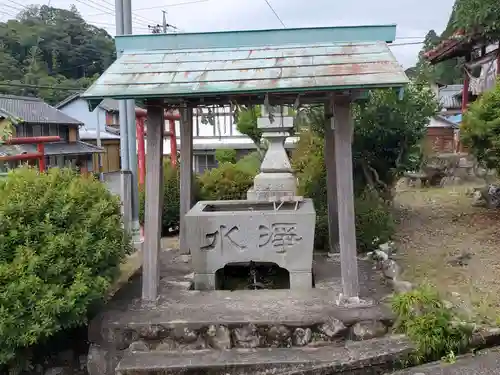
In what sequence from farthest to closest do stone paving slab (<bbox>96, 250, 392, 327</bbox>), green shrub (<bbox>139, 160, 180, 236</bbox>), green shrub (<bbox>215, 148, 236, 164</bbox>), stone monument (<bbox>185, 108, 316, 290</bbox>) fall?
1. green shrub (<bbox>215, 148, 236, 164</bbox>)
2. green shrub (<bbox>139, 160, 180, 236</bbox>)
3. stone monument (<bbox>185, 108, 316, 290</bbox>)
4. stone paving slab (<bbox>96, 250, 392, 327</bbox>)

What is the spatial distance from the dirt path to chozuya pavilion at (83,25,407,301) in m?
1.91

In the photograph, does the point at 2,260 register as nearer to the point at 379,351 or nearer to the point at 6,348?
the point at 6,348

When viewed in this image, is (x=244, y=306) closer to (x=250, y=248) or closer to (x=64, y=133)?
(x=250, y=248)

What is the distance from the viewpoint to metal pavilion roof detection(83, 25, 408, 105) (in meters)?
4.65

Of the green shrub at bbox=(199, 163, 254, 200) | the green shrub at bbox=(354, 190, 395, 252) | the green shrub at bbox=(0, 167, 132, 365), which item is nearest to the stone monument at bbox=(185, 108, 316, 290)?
the green shrub at bbox=(0, 167, 132, 365)

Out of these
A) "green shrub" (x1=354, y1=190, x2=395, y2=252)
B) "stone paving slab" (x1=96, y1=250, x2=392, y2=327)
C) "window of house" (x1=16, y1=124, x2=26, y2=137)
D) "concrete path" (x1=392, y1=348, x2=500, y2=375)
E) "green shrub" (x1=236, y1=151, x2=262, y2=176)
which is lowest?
"concrete path" (x1=392, y1=348, x2=500, y2=375)

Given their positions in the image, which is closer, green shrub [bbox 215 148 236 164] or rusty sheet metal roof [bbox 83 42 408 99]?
rusty sheet metal roof [bbox 83 42 408 99]

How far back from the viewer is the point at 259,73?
4.91 m

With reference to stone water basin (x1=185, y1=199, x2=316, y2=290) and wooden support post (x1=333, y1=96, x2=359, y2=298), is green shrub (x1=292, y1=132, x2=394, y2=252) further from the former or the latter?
wooden support post (x1=333, y1=96, x2=359, y2=298)

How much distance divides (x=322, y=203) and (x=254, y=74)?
4.65 meters

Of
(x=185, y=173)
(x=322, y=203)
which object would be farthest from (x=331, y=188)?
(x=185, y=173)

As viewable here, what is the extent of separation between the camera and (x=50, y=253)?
14.8 ft

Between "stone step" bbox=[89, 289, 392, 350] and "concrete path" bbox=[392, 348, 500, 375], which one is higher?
"stone step" bbox=[89, 289, 392, 350]

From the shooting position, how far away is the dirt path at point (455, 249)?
611 cm
